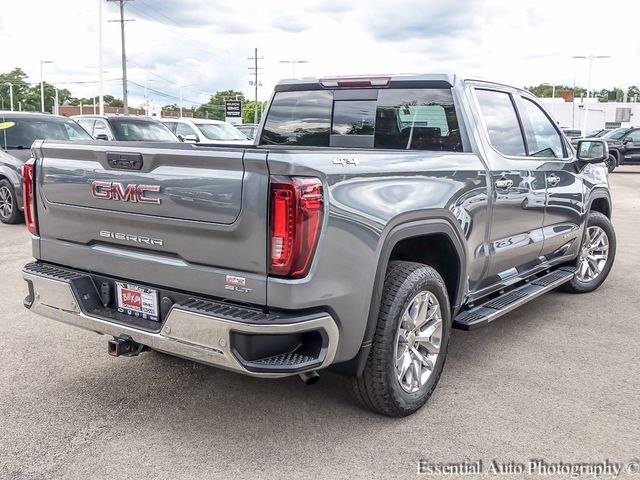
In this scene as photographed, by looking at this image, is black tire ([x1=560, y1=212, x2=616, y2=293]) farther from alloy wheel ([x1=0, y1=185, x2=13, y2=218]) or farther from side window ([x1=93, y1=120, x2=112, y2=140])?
side window ([x1=93, y1=120, x2=112, y2=140])

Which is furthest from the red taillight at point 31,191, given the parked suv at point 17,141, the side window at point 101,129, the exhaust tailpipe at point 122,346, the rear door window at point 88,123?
the rear door window at point 88,123

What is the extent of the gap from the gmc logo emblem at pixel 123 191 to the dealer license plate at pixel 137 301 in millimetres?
457

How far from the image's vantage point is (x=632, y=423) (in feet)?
11.8

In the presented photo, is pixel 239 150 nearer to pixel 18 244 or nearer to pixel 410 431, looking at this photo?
pixel 410 431

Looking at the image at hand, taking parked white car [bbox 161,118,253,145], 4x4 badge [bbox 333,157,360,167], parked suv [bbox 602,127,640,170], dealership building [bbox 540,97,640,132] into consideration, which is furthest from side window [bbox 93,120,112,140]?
dealership building [bbox 540,97,640,132]

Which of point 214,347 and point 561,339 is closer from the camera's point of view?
point 214,347

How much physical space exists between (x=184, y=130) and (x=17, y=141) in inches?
274

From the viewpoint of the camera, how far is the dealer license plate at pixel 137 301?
327 centimetres

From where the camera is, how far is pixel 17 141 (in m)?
10.5

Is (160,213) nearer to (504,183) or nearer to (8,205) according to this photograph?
(504,183)

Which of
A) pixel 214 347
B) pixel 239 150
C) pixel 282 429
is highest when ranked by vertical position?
pixel 239 150

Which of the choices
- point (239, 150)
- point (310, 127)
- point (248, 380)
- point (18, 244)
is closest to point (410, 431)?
point (248, 380)

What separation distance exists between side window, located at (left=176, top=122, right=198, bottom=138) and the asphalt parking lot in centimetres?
1252

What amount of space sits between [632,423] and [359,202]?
204 centimetres
